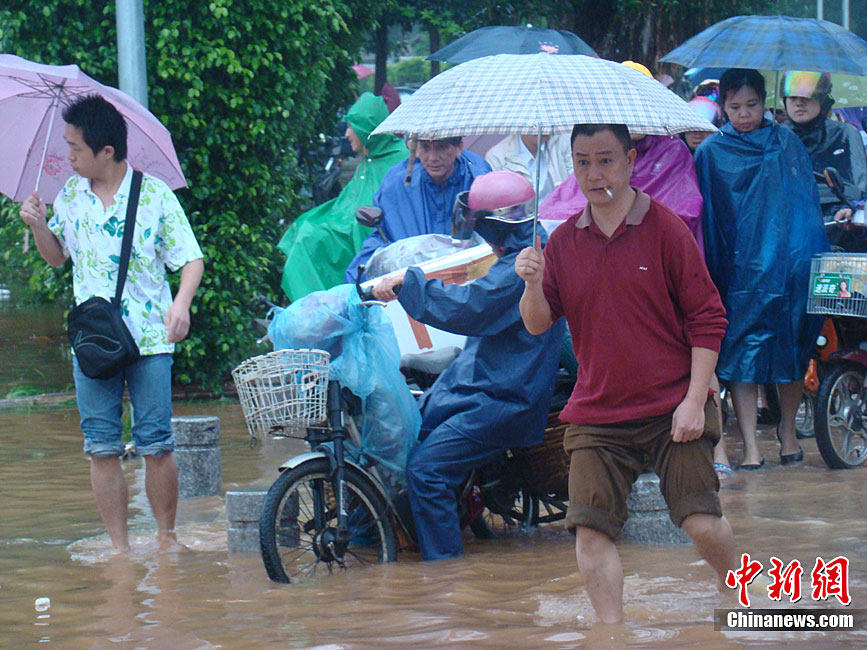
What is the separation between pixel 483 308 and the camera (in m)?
4.98

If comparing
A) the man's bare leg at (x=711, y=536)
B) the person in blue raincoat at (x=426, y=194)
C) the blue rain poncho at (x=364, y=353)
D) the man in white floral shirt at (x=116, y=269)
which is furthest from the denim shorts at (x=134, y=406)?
the man's bare leg at (x=711, y=536)

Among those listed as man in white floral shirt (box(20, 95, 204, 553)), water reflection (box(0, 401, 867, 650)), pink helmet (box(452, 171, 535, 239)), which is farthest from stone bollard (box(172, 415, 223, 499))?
pink helmet (box(452, 171, 535, 239))

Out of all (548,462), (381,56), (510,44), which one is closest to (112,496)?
(548,462)

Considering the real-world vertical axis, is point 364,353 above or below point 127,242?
below

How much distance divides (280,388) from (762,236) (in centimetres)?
338

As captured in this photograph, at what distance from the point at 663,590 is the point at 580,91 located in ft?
6.26

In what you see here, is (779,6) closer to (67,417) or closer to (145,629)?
(67,417)

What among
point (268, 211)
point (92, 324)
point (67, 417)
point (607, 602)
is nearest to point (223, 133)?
point (268, 211)

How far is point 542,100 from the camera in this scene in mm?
4066

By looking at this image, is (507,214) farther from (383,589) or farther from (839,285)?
(839,285)

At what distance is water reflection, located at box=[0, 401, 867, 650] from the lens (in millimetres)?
4211

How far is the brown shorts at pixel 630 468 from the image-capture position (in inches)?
156

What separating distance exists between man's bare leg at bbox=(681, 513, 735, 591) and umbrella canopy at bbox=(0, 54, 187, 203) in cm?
326

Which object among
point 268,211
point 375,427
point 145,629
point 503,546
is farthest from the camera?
point 268,211
